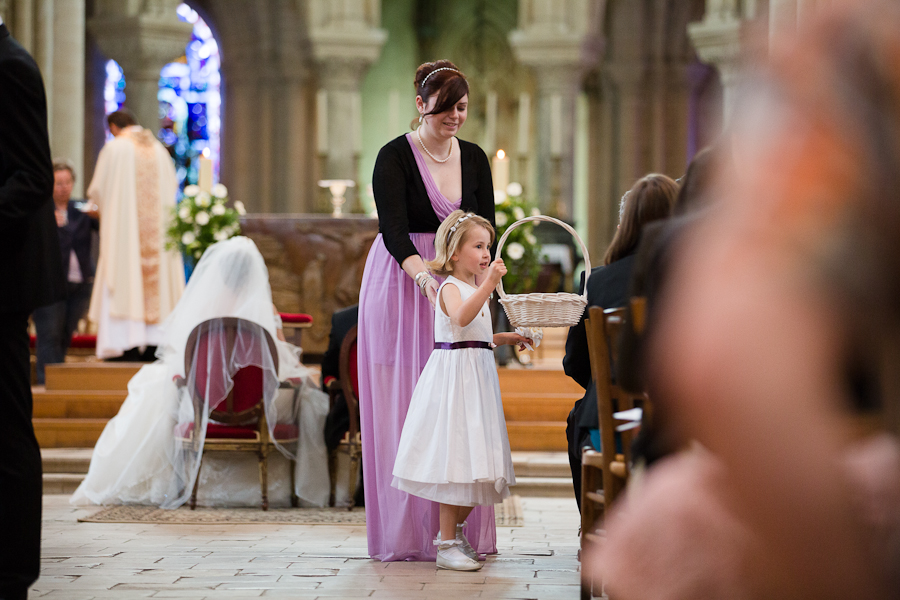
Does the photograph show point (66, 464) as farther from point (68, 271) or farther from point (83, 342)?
point (83, 342)

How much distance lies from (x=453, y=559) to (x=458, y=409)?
58 cm

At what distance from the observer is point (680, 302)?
25.7 inches

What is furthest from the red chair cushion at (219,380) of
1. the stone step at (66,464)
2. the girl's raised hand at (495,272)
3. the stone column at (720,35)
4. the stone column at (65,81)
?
the stone column at (720,35)

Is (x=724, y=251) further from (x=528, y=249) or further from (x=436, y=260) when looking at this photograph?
(x=528, y=249)

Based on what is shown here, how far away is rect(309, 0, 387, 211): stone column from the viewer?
48.0 feet

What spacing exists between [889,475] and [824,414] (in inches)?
5.3

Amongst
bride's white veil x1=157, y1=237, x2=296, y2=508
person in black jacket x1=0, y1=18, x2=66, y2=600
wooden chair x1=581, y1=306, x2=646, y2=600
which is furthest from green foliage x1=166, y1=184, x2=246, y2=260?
wooden chair x1=581, y1=306, x2=646, y2=600

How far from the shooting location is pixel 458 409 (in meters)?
3.83

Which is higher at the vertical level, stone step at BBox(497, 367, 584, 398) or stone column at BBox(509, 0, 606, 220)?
stone column at BBox(509, 0, 606, 220)

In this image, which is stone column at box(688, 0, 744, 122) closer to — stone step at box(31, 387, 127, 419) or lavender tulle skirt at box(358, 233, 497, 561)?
stone step at box(31, 387, 127, 419)

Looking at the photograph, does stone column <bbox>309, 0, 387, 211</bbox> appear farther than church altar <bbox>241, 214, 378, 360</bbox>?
Yes

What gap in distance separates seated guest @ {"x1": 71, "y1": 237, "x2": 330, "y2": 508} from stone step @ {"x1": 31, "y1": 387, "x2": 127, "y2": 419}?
5.34 feet

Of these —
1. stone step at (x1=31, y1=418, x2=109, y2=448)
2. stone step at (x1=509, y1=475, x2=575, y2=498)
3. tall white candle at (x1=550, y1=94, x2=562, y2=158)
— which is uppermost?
tall white candle at (x1=550, y1=94, x2=562, y2=158)

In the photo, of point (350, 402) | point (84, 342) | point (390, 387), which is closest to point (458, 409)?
point (390, 387)
